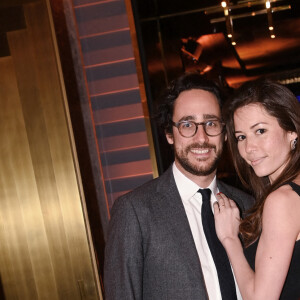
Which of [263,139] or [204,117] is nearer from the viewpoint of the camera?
[263,139]

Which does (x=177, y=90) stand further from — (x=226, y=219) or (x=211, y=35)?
(x=211, y=35)

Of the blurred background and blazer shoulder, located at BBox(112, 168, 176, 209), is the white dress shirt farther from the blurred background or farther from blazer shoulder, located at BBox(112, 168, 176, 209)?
the blurred background

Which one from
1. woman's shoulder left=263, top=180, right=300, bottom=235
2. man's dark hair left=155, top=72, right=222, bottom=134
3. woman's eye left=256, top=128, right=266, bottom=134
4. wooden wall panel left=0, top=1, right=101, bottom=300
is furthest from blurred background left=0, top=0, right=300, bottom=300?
woman's shoulder left=263, top=180, right=300, bottom=235

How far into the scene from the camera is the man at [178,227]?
1701 mm

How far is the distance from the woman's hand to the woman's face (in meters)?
0.19

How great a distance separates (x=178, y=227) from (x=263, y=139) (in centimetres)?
48

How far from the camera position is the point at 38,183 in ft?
9.59

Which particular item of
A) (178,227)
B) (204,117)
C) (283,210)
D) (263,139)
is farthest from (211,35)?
(283,210)

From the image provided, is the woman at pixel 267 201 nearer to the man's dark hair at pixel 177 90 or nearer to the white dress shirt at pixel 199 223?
the white dress shirt at pixel 199 223

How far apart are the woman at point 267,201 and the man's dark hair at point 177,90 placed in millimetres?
176

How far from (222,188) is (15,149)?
4.92 feet

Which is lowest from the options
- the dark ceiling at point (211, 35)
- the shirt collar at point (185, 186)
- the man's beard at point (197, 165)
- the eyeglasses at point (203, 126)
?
the shirt collar at point (185, 186)

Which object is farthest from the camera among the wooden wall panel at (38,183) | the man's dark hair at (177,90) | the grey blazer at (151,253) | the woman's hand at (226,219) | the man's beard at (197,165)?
the wooden wall panel at (38,183)

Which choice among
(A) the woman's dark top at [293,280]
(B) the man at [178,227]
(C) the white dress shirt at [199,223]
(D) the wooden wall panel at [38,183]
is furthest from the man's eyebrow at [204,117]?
(D) the wooden wall panel at [38,183]
